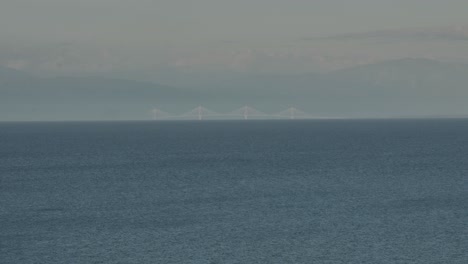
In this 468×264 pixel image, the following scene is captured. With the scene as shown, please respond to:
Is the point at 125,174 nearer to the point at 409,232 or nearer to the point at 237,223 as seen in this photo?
→ the point at 237,223

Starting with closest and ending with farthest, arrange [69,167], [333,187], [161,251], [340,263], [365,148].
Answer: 1. [340,263]
2. [161,251]
3. [333,187]
4. [69,167]
5. [365,148]

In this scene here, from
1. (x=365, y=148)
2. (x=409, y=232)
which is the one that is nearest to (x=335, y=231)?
(x=409, y=232)

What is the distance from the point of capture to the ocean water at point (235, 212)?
49.5 metres

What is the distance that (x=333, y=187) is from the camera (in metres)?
85.8

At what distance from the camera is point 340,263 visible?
4628 centimetres

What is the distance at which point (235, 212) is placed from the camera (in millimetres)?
65812

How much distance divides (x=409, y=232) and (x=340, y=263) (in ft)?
35.8

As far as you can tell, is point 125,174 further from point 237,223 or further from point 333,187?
point 237,223

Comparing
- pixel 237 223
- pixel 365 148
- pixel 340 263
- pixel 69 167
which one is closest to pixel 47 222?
pixel 237 223

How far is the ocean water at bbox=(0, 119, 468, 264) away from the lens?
162 feet

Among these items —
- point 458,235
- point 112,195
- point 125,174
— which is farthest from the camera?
point 125,174

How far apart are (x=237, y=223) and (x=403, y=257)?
14.9 metres

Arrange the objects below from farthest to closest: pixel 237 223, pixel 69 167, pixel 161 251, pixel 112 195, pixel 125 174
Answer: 1. pixel 69 167
2. pixel 125 174
3. pixel 112 195
4. pixel 237 223
5. pixel 161 251

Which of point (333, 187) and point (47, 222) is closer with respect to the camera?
point (47, 222)
